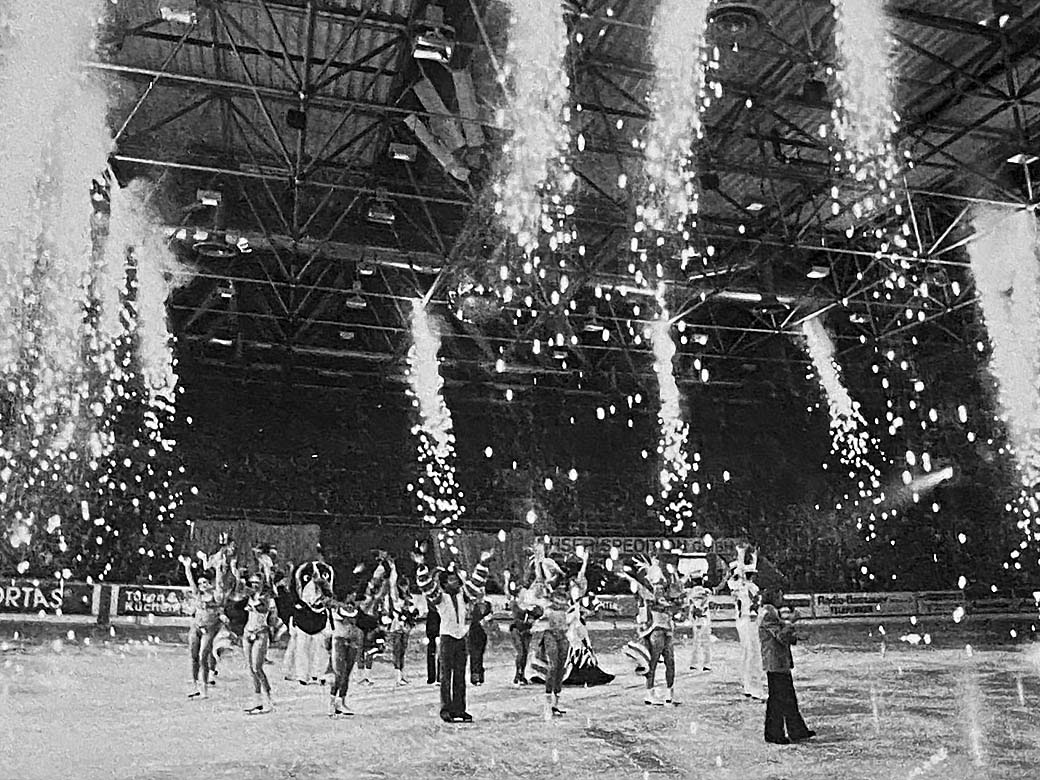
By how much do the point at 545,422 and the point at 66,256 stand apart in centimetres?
919

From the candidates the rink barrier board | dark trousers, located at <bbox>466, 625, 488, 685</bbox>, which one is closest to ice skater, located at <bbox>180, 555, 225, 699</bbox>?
the rink barrier board

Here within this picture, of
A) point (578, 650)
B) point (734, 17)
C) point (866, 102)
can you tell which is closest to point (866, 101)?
point (866, 102)

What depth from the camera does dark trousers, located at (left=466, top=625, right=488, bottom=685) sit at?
906cm

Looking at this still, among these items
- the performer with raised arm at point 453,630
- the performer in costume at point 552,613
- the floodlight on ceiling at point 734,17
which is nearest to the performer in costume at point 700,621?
the performer in costume at point 552,613

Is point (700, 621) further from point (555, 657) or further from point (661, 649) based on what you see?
point (555, 657)

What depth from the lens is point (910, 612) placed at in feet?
54.1

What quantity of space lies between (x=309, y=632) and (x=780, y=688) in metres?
4.21

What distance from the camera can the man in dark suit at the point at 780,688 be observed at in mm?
7680

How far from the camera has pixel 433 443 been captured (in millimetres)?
18328

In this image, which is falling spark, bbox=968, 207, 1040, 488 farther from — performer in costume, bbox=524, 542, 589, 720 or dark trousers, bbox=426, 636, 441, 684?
dark trousers, bbox=426, 636, 441, 684

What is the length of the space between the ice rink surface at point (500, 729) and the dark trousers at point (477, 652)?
15 centimetres

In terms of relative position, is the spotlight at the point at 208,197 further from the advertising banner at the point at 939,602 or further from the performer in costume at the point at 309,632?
the advertising banner at the point at 939,602

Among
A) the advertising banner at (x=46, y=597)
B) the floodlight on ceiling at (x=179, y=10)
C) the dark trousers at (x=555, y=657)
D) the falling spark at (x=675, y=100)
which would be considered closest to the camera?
the floodlight on ceiling at (x=179, y=10)

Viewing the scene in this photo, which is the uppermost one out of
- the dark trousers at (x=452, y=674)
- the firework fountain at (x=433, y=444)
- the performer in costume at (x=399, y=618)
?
the firework fountain at (x=433, y=444)
